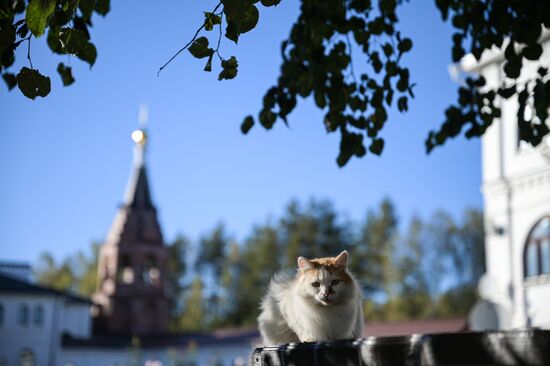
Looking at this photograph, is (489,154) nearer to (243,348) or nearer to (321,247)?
(243,348)

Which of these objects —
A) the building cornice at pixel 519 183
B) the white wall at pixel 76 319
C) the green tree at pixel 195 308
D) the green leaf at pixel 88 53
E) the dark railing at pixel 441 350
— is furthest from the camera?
the green tree at pixel 195 308

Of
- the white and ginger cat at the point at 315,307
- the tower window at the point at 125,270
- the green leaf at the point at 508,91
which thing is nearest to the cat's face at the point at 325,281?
the white and ginger cat at the point at 315,307

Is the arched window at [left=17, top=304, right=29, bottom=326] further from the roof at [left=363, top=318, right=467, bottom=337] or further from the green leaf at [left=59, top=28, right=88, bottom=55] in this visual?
the green leaf at [left=59, top=28, right=88, bottom=55]

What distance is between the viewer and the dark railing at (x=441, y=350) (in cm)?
103

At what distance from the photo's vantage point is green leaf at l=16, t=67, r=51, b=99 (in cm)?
194

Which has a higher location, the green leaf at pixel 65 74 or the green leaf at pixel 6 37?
the green leaf at pixel 65 74

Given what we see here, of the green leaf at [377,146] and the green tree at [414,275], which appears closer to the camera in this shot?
the green leaf at [377,146]

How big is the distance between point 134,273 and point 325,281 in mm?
44248

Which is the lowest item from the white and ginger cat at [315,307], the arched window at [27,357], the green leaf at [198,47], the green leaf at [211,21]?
the arched window at [27,357]

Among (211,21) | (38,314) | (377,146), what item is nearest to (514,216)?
(377,146)

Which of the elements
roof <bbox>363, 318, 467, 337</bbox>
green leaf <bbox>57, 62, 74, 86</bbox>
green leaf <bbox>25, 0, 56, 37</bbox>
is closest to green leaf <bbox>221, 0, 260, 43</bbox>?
green leaf <bbox>25, 0, 56, 37</bbox>

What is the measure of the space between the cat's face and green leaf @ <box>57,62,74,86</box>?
1.63 metres

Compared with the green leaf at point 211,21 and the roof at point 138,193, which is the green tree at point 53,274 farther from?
the green leaf at point 211,21

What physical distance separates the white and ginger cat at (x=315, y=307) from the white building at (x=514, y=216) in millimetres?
14630
